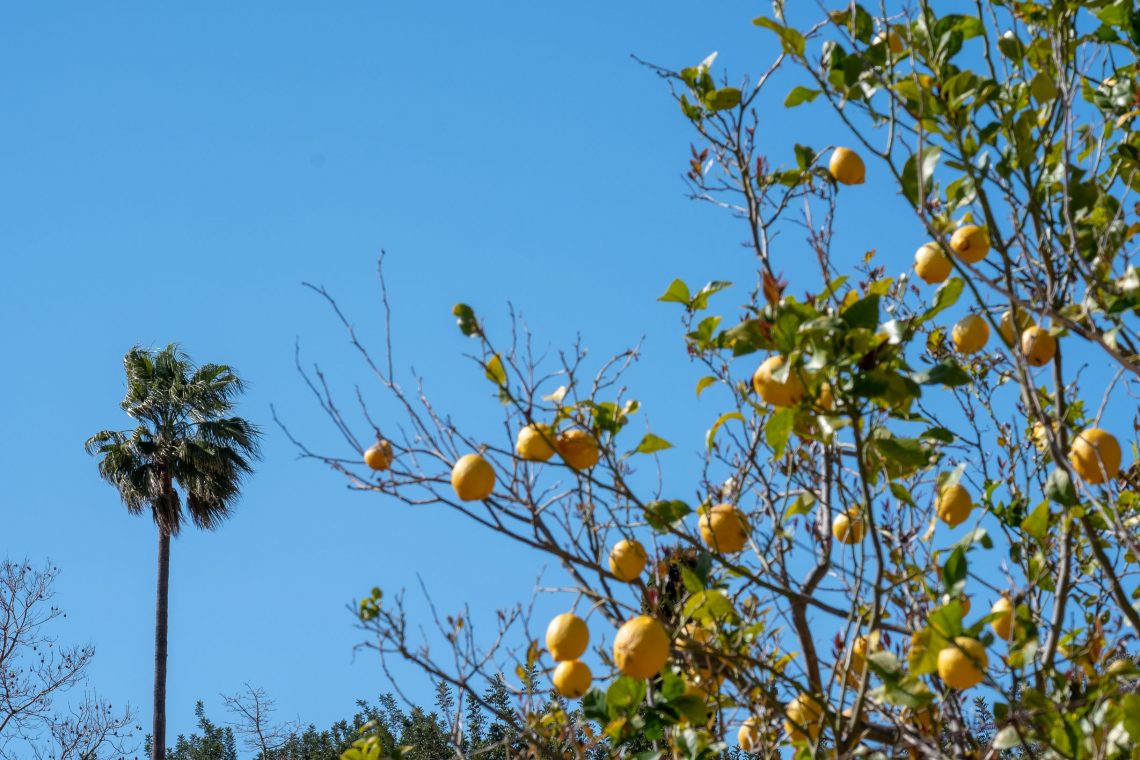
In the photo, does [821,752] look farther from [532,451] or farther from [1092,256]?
[1092,256]

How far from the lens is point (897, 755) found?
2223mm

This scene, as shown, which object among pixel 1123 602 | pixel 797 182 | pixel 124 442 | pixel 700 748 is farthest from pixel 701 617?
pixel 124 442

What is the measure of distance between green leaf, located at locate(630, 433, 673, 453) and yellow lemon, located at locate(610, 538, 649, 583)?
19cm

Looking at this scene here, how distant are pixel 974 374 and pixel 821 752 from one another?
213 centimetres

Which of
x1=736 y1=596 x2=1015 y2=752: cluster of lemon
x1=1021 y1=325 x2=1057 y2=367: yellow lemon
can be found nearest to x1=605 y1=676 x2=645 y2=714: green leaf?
x1=736 y1=596 x2=1015 y2=752: cluster of lemon

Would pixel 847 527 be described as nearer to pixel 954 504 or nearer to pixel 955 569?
pixel 954 504

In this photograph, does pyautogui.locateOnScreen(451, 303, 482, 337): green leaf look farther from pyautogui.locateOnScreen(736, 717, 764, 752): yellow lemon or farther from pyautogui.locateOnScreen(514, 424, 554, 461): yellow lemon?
pyautogui.locateOnScreen(736, 717, 764, 752): yellow lemon

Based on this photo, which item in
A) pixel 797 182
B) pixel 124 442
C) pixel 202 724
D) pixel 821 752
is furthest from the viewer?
→ pixel 202 724

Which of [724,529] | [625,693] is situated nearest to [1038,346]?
[724,529]

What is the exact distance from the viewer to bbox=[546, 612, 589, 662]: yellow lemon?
6.97 feet

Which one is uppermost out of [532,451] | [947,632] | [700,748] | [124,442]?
[124,442]

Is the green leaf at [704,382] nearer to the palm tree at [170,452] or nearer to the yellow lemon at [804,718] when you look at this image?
the yellow lemon at [804,718]

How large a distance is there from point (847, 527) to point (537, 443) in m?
0.80

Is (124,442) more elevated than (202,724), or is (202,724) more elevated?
(202,724)
